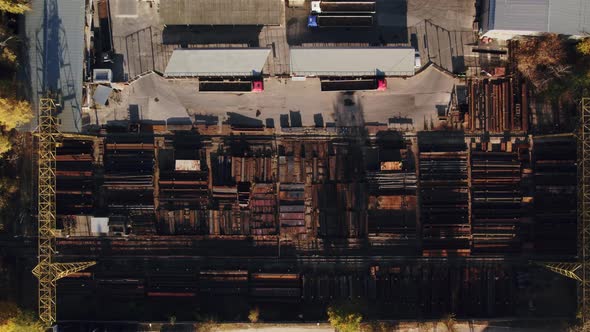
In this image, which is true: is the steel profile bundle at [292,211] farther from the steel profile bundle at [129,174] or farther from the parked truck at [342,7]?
the parked truck at [342,7]

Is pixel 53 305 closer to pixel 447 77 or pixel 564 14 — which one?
pixel 447 77

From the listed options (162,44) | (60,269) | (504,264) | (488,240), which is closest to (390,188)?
(488,240)

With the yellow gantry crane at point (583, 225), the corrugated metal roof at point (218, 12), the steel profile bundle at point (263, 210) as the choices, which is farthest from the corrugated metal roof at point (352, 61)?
the yellow gantry crane at point (583, 225)

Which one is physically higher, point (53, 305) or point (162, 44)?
point (162, 44)

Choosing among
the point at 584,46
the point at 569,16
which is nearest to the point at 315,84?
the point at 569,16

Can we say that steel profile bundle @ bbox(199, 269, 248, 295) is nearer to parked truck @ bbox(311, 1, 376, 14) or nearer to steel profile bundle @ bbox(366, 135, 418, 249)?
steel profile bundle @ bbox(366, 135, 418, 249)

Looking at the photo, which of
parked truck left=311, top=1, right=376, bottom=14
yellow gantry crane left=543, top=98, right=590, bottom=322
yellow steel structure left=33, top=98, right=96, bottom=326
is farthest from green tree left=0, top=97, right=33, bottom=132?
yellow gantry crane left=543, top=98, right=590, bottom=322
